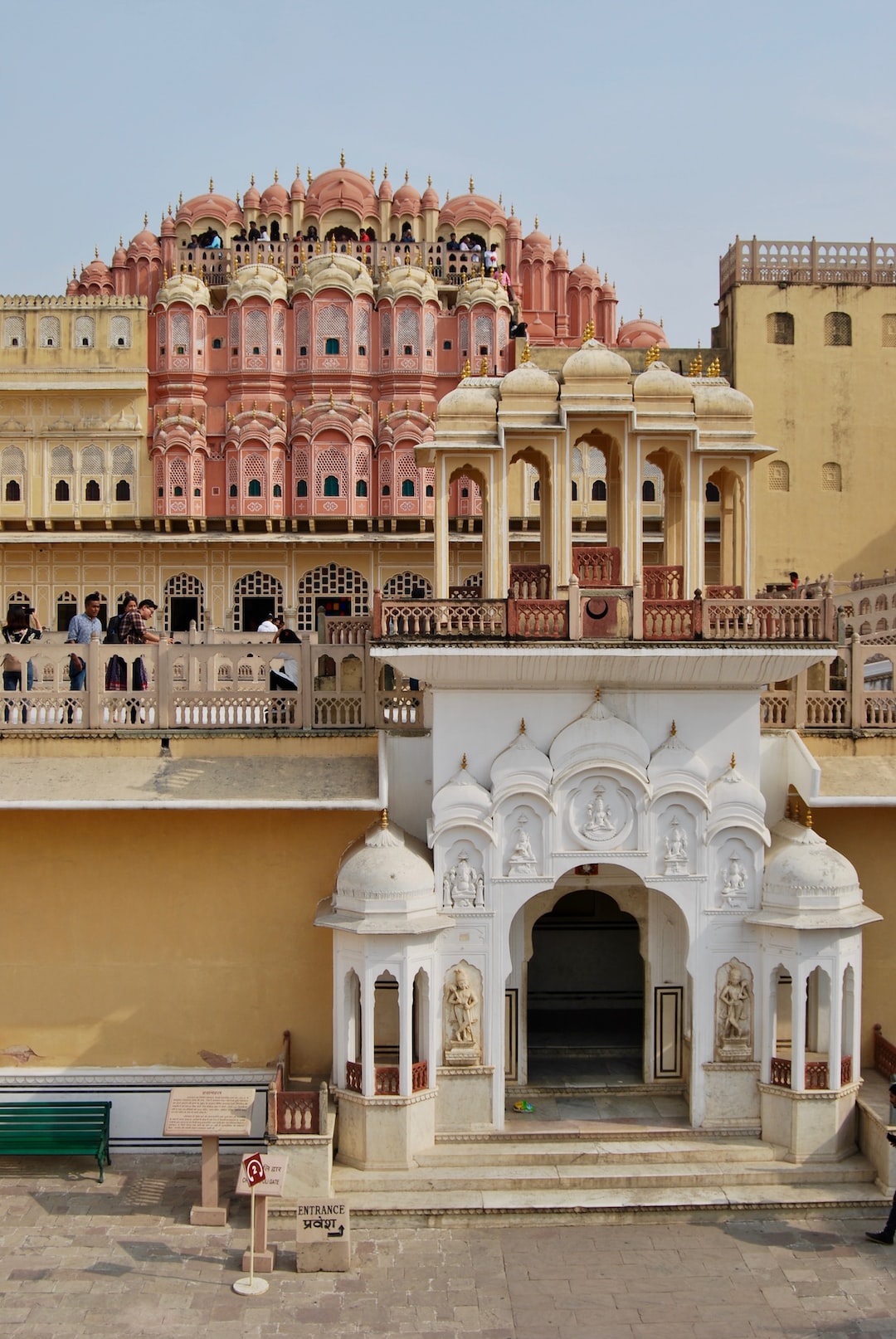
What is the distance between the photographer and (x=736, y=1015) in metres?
10.6

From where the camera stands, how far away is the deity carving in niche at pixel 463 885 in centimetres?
1041

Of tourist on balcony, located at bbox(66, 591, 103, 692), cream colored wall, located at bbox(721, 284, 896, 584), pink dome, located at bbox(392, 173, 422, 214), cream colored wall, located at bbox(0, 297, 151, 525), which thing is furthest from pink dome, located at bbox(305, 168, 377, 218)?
tourist on balcony, located at bbox(66, 591, 103, 692)

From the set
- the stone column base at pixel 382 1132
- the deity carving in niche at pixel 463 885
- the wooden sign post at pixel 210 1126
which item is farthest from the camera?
the deity carving in niche at pixel 463 885

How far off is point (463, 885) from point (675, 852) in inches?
69.9

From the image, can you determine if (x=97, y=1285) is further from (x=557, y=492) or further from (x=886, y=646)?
(x=886, y=646)

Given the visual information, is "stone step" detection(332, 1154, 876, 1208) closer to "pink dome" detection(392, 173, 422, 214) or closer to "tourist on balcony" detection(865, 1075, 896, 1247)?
"tourist on balcony" detection(865, 1075, 896, 1247)

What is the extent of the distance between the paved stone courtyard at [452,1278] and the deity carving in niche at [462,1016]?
1.32 m

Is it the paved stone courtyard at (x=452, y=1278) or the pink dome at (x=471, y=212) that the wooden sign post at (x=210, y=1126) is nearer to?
the paved stone courtyard at (x=452, y=1278)

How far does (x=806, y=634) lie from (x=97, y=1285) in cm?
714

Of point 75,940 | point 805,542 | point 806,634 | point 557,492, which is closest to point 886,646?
point 806,634

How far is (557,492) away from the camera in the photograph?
1098 centimetres

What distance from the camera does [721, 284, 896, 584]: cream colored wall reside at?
27.0m

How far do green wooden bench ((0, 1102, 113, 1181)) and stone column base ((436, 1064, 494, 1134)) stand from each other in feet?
9.10

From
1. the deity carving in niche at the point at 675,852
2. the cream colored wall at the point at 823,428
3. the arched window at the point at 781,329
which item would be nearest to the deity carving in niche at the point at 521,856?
the deity carving in niche at the point at 675,852
